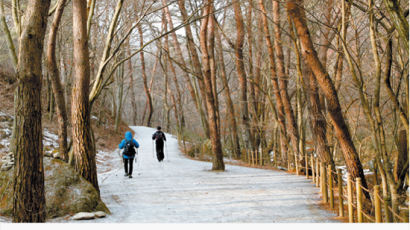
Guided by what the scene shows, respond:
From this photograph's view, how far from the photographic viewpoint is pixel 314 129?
9586 millimetres

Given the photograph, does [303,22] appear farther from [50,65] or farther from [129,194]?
[50,65]

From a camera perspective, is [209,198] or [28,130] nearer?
[28,130]

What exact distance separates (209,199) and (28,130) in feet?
13.3

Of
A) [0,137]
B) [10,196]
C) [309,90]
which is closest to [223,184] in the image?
[309,90]

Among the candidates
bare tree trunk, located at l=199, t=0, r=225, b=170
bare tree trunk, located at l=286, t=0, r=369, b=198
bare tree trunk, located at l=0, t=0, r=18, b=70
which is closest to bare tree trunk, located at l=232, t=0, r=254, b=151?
bare tree trunk, located at l=199, t=0, r=225, b=170

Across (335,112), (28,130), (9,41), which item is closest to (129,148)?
(9,41)

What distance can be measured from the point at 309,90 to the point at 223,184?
329cm

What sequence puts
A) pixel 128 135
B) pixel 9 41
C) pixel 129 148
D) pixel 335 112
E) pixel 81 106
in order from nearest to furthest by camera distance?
pixel 81 106, pixel 335 112, pixel 9 41, pixel 128 135, pixel 129 148

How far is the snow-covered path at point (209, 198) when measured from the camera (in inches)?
235

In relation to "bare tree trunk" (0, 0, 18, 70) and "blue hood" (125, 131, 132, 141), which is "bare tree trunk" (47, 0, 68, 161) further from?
"blue hood" (125, 131, 132, 141)

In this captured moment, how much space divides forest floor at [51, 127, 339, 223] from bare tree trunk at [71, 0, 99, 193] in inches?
34.9

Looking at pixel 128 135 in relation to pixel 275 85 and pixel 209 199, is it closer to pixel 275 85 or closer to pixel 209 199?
pixel 209 199

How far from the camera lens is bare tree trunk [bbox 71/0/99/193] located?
6.86 metres

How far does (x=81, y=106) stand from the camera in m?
6.86
